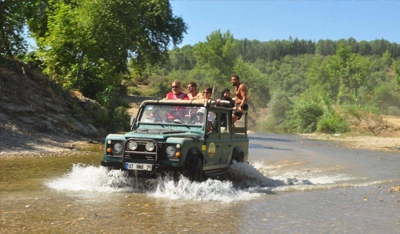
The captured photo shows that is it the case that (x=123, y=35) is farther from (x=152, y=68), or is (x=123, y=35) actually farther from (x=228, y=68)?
(x=228, y=68)

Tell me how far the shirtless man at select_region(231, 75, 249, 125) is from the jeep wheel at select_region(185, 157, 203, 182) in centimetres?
300

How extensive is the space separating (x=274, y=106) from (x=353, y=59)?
3761 cm

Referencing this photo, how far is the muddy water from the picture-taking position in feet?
23.7

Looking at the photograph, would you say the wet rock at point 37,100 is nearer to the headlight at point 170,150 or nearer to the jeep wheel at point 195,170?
the jeep wheel at point 195,170

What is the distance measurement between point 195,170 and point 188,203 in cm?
95

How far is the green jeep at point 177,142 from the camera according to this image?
9344 mm

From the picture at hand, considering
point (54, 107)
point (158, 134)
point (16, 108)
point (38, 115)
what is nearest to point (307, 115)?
point (54, 107)

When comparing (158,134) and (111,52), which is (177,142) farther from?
(111,52)

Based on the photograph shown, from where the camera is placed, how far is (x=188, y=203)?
29.1ft

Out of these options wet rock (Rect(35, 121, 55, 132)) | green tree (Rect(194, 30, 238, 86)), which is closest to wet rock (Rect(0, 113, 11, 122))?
wet rock (Rect(35, 121, 55, 132))

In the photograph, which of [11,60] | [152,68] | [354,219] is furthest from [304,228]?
[152,68]

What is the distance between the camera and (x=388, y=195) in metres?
10.7

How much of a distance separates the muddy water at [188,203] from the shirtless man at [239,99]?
1.44 meters

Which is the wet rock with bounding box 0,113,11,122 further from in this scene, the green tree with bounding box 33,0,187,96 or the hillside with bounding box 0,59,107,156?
the green tree with bounding box 33,0,187,96
